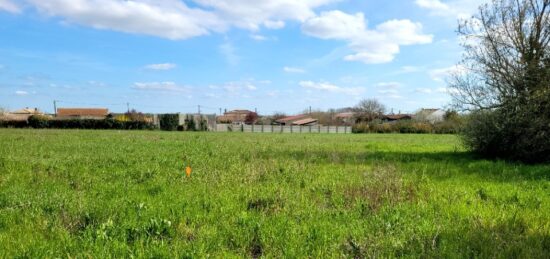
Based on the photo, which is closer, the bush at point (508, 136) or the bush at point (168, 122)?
the bush at point (508, 136)

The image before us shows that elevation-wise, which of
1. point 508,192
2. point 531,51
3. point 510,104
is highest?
point 531,51

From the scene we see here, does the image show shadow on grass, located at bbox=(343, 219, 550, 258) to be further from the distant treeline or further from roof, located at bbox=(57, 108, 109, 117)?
roof, located at bbox=(57, 108, 109, 117)

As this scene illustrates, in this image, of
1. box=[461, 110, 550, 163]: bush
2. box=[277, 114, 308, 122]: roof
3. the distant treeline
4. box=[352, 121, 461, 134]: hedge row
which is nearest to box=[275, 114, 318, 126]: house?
box=[277, 114, 308, 122]: roof

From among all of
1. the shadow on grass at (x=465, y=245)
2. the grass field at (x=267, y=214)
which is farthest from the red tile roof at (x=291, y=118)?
the shadow on grass at (x=465, y=245)

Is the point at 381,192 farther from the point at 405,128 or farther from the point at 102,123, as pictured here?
the point at 405,128

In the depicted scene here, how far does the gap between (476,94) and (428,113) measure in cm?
9992

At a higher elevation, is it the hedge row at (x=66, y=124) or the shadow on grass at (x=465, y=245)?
the hedge row at (x=66, y=124)

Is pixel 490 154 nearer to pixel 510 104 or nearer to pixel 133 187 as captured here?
pixel 510 104

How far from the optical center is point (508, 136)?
41.4 ft

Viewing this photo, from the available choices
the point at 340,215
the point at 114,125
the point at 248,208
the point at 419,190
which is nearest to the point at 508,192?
the point at 419,190

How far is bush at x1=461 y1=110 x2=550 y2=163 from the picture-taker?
11.4 meters

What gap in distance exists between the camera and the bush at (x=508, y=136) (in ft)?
37.5

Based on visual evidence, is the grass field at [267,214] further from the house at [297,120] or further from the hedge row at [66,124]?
the house at [297,120]

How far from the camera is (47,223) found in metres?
4.75
